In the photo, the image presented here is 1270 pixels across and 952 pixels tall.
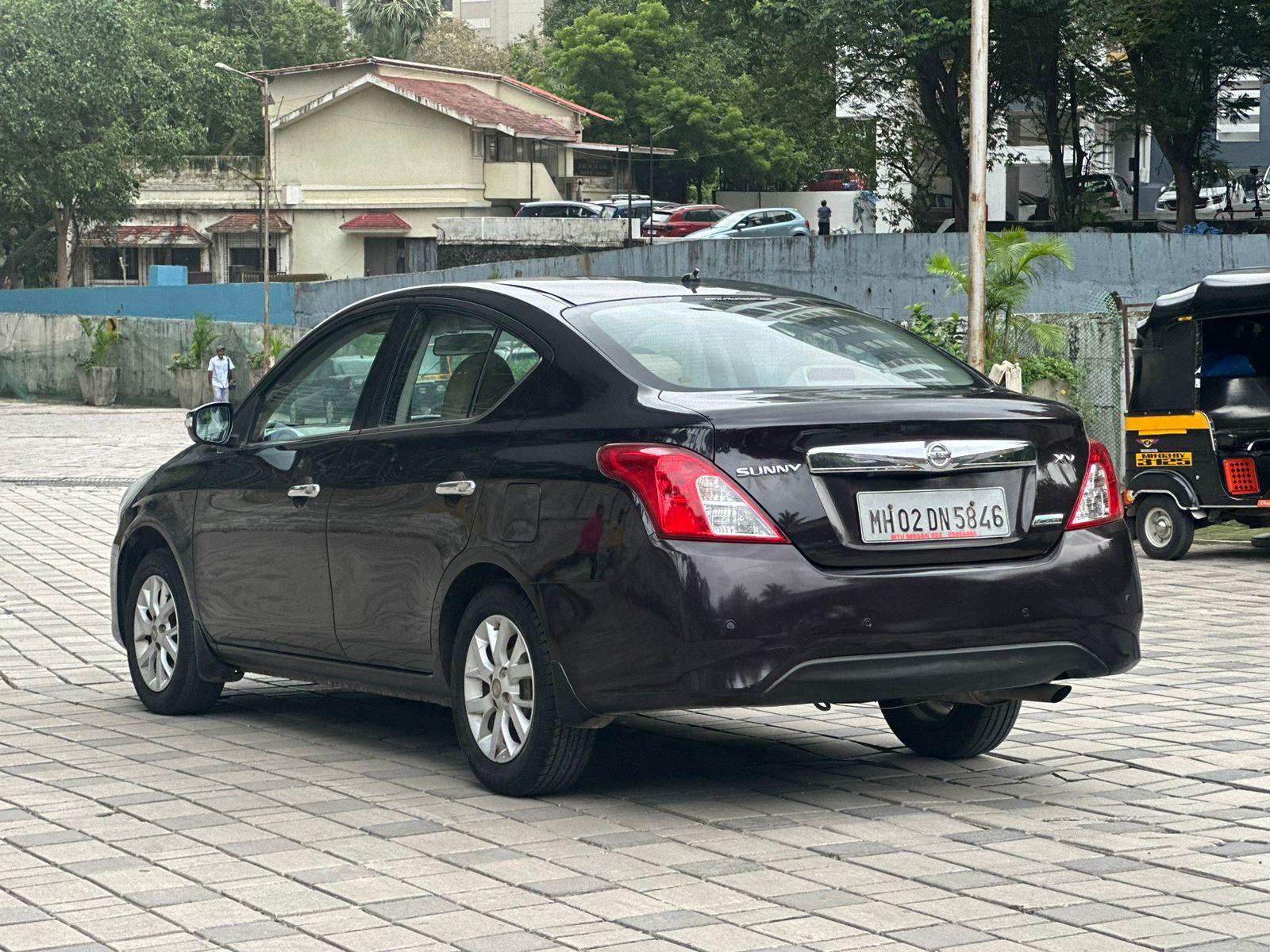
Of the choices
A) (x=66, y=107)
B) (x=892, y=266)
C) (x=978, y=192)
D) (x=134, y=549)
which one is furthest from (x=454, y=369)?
(x=66, y=107)

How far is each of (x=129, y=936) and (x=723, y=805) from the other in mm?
1990

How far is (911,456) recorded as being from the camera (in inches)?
221

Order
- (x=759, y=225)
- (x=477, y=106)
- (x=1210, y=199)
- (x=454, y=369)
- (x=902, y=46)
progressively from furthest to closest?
(x=477, y=106) → (x=759, y=225) → (x=1210, y=199) → (x=902, y=46) → (x=454, y=369)

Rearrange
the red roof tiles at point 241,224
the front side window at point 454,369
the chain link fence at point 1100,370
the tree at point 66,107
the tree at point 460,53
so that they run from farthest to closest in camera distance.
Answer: the tree at point 460,53, the red roof tiles at point 241,224, the tree at point 66,107, the chain link fence at point 1100,370, the front side window at point 454,369

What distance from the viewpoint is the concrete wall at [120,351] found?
40719 millimetres

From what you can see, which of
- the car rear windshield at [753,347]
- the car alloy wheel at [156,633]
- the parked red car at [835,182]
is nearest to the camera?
the car rear windshield at [753,347]

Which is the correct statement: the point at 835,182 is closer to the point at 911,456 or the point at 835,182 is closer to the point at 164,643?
the point at 164,643

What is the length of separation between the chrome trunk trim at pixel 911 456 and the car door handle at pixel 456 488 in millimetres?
1163

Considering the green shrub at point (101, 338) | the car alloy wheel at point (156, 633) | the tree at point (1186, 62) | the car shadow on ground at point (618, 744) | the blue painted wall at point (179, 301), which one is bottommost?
the car shadow on ground at point (618, 744)

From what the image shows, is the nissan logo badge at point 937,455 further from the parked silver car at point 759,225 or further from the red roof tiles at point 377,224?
the red roof tiles at point 377,224

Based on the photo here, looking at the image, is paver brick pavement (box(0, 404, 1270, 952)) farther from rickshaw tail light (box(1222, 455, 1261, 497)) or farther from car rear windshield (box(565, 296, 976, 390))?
rickshaw tail light (box(1222, 455, 1261, 497))

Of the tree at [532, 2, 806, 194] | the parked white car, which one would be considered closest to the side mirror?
the parked white car

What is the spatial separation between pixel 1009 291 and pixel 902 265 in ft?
41.0

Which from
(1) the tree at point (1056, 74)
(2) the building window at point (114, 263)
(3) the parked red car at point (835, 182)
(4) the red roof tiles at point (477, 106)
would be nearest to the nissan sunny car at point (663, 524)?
(1) the tree at point (1056, 74)
